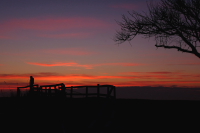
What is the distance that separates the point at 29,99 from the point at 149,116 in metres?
10.8

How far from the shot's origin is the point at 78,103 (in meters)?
20.0

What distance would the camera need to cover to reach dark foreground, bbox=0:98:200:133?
14.4 meters

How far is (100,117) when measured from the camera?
14227 mm

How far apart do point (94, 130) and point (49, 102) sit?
19.7ft

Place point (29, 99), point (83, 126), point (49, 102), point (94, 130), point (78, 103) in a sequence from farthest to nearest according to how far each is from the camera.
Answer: point (29, 99) < point (78, 103) < point (49, 102) < point (83, 126) < point (94, 130)

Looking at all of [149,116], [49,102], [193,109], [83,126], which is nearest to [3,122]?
[49,102]

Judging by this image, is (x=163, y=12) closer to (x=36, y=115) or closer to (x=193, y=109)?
(x=193, y=109)

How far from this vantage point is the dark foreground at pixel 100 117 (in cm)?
1438

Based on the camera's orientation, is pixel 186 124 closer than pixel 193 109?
Yes

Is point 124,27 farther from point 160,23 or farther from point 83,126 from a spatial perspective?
point 83,126

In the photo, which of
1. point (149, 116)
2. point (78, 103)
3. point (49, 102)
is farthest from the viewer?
point (78, 103)

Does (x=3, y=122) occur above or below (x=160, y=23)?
below

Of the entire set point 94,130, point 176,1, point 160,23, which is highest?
point 176,1

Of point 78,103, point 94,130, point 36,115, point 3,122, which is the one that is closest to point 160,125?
point 94,130
